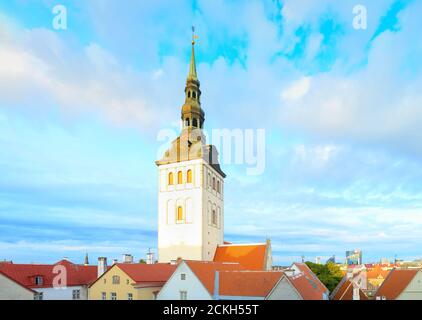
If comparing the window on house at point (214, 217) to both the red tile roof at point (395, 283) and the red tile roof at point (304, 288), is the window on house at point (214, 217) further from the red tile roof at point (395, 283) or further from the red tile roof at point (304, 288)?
the red tile roof at point (395, 283)

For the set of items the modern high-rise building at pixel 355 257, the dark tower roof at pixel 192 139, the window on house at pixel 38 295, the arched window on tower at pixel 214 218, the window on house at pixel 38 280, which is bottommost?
the modern high-rise building at pixel 355 257

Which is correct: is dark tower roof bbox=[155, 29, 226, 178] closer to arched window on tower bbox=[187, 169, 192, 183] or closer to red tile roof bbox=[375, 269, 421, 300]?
arched window on tower bbox=[187, 169, 192, 183]

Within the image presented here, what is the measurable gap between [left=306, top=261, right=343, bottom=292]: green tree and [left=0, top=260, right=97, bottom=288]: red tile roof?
29566 mm

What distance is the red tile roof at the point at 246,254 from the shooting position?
41.7 metres

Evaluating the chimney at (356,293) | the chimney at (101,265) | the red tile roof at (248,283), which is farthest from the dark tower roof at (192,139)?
the chimney at (356,293)

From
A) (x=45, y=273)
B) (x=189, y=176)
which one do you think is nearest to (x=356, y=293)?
(x=189, y=176)

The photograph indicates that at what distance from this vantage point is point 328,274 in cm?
5031

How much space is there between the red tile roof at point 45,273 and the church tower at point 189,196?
10.3m

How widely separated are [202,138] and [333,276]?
26.7 m

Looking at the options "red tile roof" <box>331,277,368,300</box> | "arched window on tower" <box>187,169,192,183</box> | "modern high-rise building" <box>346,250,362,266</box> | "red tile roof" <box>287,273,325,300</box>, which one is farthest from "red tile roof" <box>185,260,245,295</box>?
"modern high-rise building" <box>346,250,362,266</box>

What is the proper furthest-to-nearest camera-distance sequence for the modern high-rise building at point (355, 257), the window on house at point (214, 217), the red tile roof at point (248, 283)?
A: the modern high-rise building at point (355, 257) < the window on house at point (214, 217) < the red tile roof at point (248, 283)

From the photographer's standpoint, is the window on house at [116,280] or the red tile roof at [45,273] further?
the window on house at [116,280]
